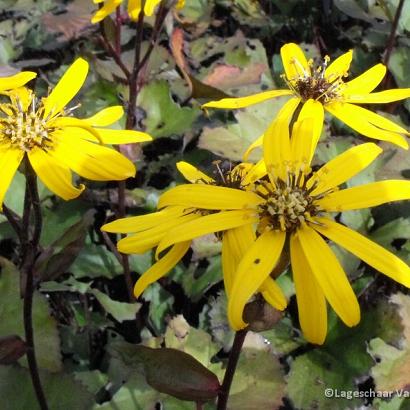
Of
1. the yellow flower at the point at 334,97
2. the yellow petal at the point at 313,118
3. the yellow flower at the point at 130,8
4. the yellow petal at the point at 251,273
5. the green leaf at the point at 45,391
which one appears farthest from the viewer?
the yellow flower at the point at 130,8

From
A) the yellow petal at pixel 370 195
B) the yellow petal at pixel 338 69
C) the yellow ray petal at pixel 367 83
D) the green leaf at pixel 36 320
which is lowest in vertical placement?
the green leaf at pixel 36 320

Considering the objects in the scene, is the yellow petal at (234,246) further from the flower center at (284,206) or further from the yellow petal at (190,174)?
the yellow petal at (190,174)

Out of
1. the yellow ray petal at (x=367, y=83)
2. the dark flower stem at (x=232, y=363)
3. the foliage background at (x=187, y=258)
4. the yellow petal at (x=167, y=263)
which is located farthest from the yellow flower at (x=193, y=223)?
the yellow ray petal at (x=367, y=83)

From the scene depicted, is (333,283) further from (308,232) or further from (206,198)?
(206,198)


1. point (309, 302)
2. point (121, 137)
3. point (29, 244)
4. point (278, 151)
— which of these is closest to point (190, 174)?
point (121, 137)

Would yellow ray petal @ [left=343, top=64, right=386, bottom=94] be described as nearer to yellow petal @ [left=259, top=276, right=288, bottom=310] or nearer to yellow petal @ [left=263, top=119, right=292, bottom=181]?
yellow petal @ [left=263, top=119, right=292, bottom=181]

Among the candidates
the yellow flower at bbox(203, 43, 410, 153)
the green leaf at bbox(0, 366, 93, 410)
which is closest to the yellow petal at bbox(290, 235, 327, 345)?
the yellow flower at bbox(203, 43, 410, 153)
